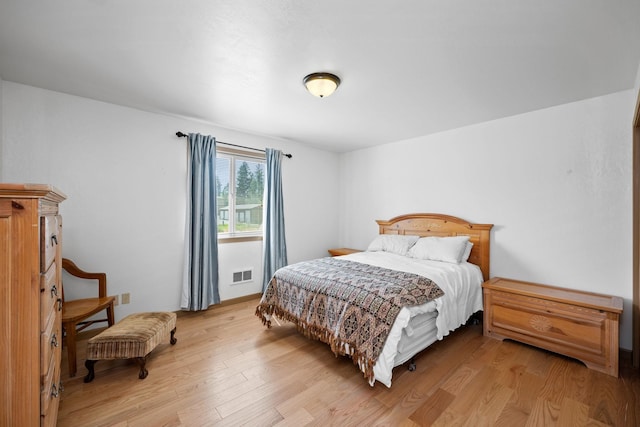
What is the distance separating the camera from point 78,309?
229cm

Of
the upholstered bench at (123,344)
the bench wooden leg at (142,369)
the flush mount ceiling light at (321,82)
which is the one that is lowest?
the bench wooden leg at (142,369)

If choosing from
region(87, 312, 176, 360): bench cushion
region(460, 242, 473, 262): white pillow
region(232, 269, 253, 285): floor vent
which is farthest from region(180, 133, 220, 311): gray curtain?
region(460, 242, 473, 262): white pillow

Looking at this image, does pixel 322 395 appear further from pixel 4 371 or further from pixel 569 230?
pixel 569 230

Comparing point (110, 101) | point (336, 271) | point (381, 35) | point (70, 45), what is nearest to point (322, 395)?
point (336, 271)

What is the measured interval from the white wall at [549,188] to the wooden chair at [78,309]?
382 cm

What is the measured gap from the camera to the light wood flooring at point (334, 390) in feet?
5.56

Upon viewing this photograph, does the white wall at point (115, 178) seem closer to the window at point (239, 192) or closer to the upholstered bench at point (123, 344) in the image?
the window at point (239, 192)

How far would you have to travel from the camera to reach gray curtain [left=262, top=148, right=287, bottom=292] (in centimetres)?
399

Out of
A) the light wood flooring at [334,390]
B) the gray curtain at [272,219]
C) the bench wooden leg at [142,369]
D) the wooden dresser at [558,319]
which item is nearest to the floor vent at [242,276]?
the gray curtain at [272,219]

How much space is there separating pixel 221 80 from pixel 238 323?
2.51 m

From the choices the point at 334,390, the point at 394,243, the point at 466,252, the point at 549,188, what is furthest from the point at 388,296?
the point at 549,188

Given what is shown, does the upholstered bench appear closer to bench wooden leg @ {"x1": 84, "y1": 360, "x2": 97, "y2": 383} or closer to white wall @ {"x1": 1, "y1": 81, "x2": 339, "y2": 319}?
bench wooden leg @ {"x1": 84, "y1": 360, "x2": 97, "y2": 383}

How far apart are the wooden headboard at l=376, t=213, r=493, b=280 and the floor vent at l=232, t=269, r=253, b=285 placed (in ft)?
7.03

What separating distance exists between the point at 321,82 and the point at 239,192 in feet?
7.23
